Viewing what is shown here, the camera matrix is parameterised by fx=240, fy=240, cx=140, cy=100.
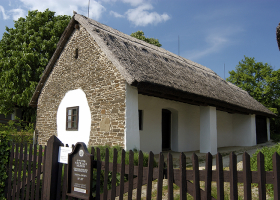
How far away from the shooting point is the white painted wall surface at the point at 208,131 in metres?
9.45

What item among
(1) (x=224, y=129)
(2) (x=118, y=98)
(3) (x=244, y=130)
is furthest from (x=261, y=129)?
(2) (x=118, y=98)

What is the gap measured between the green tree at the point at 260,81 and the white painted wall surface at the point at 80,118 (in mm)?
17920

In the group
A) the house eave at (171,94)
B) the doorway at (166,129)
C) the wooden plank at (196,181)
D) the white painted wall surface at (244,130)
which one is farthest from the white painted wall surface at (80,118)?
the white painted wall surface at (244,130)

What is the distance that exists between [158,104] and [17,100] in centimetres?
1013

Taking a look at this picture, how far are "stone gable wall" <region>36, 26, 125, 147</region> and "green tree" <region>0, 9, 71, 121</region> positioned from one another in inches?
218

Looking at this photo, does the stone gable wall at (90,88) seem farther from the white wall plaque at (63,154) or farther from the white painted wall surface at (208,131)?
the white painted wall surface at (208,131)

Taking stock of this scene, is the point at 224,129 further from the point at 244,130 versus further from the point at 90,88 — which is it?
the point at 90,88

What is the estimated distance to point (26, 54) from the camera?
600 inches

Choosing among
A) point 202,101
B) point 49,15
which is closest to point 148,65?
point 202,101

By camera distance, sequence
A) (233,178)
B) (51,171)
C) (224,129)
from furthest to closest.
Answer: (224,129) → (51,171) → (233,178)

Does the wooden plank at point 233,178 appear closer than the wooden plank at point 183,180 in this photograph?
Yes

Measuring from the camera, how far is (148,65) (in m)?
8.10

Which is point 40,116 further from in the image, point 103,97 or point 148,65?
point 148,65

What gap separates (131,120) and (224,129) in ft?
28.1
